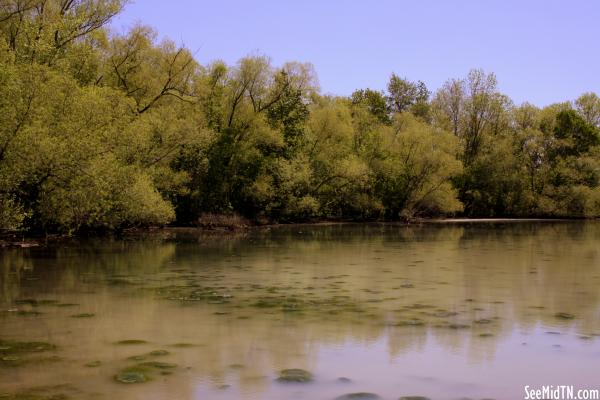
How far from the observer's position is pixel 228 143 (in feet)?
144

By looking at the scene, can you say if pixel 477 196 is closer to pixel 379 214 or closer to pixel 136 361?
pixel 379 214

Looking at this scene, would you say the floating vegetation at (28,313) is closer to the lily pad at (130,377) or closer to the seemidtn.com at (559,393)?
the lily pad at (130,377)

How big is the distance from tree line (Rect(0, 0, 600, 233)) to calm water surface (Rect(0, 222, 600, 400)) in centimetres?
507

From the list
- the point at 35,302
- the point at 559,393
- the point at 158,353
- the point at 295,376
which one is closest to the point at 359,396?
the point at 295,376

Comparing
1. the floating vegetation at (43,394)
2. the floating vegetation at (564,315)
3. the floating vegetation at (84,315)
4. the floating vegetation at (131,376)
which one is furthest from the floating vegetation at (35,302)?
the floating vegetation at (564,315)

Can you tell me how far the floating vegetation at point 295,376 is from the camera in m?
8.16

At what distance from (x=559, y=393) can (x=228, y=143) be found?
3781 cm

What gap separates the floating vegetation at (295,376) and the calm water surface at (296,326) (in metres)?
0.13

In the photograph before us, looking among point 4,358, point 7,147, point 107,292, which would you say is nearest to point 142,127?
point 7,147

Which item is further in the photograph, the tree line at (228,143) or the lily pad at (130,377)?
the tree line at (228,143)

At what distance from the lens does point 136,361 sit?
883cm

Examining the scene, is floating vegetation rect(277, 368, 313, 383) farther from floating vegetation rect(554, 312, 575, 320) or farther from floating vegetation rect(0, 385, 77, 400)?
floating vegetation rect(554, 312, 575, 320)

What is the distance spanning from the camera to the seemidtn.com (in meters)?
7.55

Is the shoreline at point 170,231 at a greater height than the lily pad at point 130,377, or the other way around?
the shoreline at point 170,231
